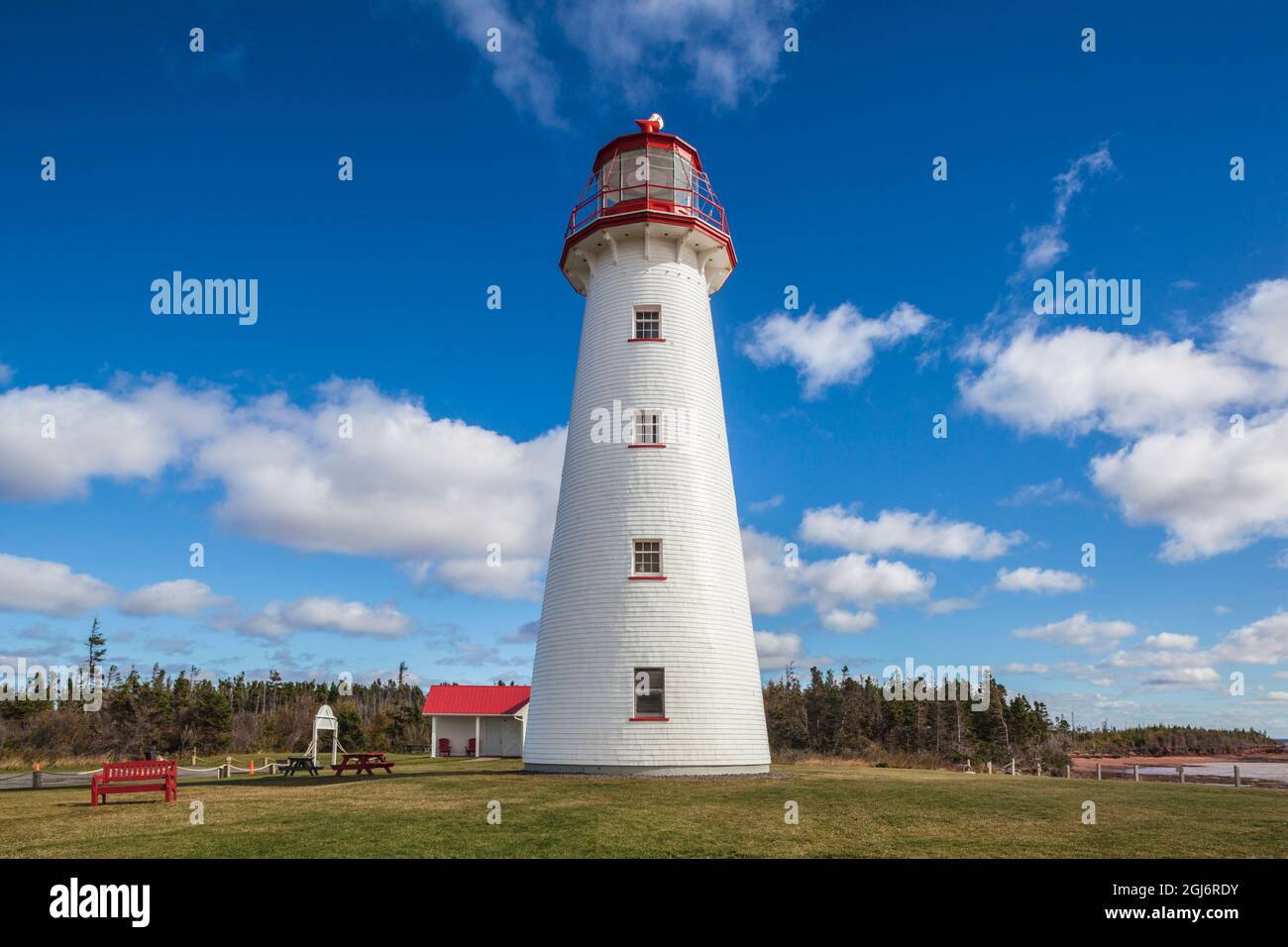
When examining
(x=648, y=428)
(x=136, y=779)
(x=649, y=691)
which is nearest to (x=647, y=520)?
(x=648, y=428)

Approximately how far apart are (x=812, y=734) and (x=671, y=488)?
52052 millimetres

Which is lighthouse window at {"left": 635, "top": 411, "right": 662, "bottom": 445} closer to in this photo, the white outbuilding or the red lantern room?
the red lantern room

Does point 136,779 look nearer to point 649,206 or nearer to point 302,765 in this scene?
point 302,765

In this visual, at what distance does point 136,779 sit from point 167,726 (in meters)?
49.7

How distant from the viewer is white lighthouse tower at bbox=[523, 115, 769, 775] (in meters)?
22.6

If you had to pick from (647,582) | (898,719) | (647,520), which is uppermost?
(647,520)

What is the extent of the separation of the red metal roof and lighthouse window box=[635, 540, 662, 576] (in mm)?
26287

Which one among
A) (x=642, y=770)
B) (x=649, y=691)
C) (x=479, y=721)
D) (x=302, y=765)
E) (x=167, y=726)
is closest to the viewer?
(x=642, y=770)

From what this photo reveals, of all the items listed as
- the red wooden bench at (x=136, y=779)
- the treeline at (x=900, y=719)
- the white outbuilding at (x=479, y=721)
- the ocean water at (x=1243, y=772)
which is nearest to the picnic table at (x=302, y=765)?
the red wooden bench at (x=136, y=779)

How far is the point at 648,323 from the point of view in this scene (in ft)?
84.7

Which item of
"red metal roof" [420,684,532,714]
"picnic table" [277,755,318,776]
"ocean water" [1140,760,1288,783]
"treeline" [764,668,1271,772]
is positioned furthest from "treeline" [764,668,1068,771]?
"picnic table" [277,755,318,776]
